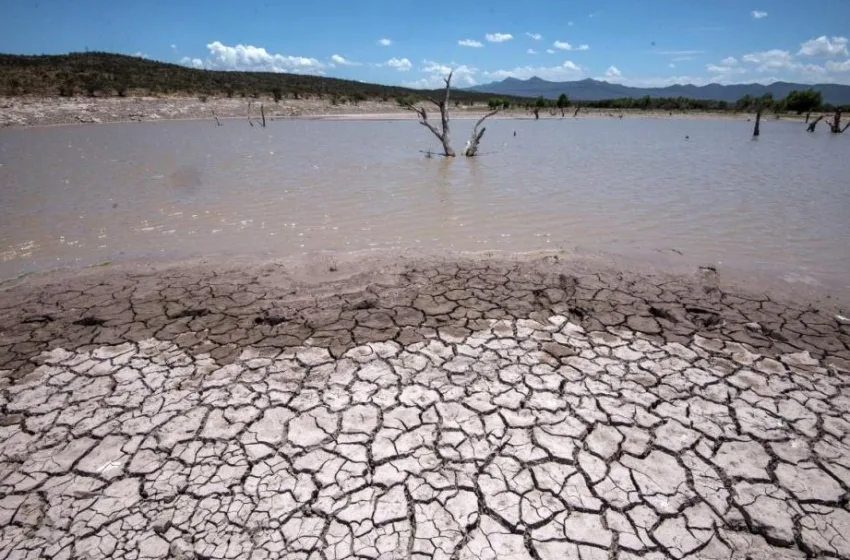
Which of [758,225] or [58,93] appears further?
[58,93]

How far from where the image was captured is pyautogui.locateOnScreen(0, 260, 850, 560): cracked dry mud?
226cm

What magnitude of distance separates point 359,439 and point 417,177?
9.77m

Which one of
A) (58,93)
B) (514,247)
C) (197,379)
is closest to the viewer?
(197,379)

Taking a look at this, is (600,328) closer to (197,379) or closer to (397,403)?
(397,403)

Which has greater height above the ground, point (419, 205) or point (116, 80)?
point (116, 80)

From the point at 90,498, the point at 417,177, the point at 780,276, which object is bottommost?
the point at 90,498

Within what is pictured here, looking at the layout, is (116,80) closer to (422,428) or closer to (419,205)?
(419,205)

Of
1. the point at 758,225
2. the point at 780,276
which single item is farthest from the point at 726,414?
the point at 758,225

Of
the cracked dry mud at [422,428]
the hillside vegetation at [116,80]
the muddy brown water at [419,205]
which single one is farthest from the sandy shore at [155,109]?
the cracked dry mud at [422,428]

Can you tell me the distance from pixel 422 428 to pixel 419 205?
21.5 feet

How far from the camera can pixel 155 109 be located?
30.9 meters

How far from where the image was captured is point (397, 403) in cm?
316

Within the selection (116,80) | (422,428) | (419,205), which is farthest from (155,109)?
(422,428)

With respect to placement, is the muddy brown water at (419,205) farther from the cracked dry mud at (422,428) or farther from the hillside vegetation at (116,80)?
the hillside vegetation at (116,80)
